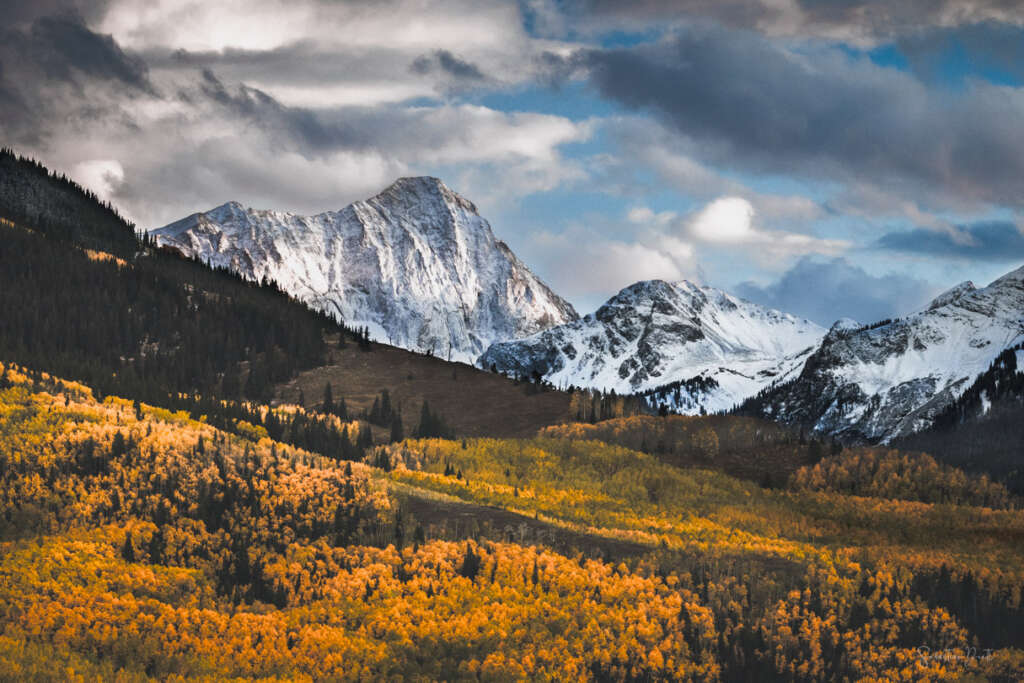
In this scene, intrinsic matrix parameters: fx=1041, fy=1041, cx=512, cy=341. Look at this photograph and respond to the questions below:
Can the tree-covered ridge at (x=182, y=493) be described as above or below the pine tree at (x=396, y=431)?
below

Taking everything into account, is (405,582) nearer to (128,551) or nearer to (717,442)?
(128,551)

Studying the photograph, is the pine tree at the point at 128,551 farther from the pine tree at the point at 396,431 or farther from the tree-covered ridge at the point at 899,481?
the pine tree at the point at 396,431

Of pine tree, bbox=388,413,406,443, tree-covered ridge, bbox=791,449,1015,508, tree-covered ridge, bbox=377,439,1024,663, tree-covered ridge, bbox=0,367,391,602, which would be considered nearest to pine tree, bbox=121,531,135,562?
tree-covered ridge, bbox=0,367,391,602

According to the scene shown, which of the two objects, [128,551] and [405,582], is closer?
[405,582]

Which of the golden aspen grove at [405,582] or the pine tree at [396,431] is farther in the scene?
the pine tree at [396,431]

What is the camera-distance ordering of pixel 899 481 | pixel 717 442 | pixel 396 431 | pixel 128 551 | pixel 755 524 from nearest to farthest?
pixel 128 551, pixel 755 524, pixel 899 481, pixel 717 442, pixel 396 431

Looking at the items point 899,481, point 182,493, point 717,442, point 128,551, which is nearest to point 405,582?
point 128,551

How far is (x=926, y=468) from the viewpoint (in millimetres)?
135875

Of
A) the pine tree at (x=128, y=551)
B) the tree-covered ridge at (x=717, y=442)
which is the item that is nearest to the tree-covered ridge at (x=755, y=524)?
the tree-covered ridge at (x=717, y=442)

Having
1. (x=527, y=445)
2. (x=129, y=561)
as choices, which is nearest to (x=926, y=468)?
(x=527, y=445)

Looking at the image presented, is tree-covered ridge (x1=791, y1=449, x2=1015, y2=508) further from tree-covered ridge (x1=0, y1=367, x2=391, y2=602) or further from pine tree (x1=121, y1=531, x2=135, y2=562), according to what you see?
pine tree (x1=121, y1=531, x2=135, y2=562)

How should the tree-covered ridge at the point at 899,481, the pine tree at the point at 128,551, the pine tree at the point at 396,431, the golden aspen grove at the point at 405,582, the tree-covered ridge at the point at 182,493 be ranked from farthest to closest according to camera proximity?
the pine tree at the point at 396,431 → the tree-covered ridge at the point at 899,481 → the tree-covered ridge at the point at 182,493 → the pine tree at the point at 128,551 → the golden aspen grove at the point at 405,582

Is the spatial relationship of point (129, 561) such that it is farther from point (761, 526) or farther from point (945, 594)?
point (761, 526)

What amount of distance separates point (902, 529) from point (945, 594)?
37244 millimetres
